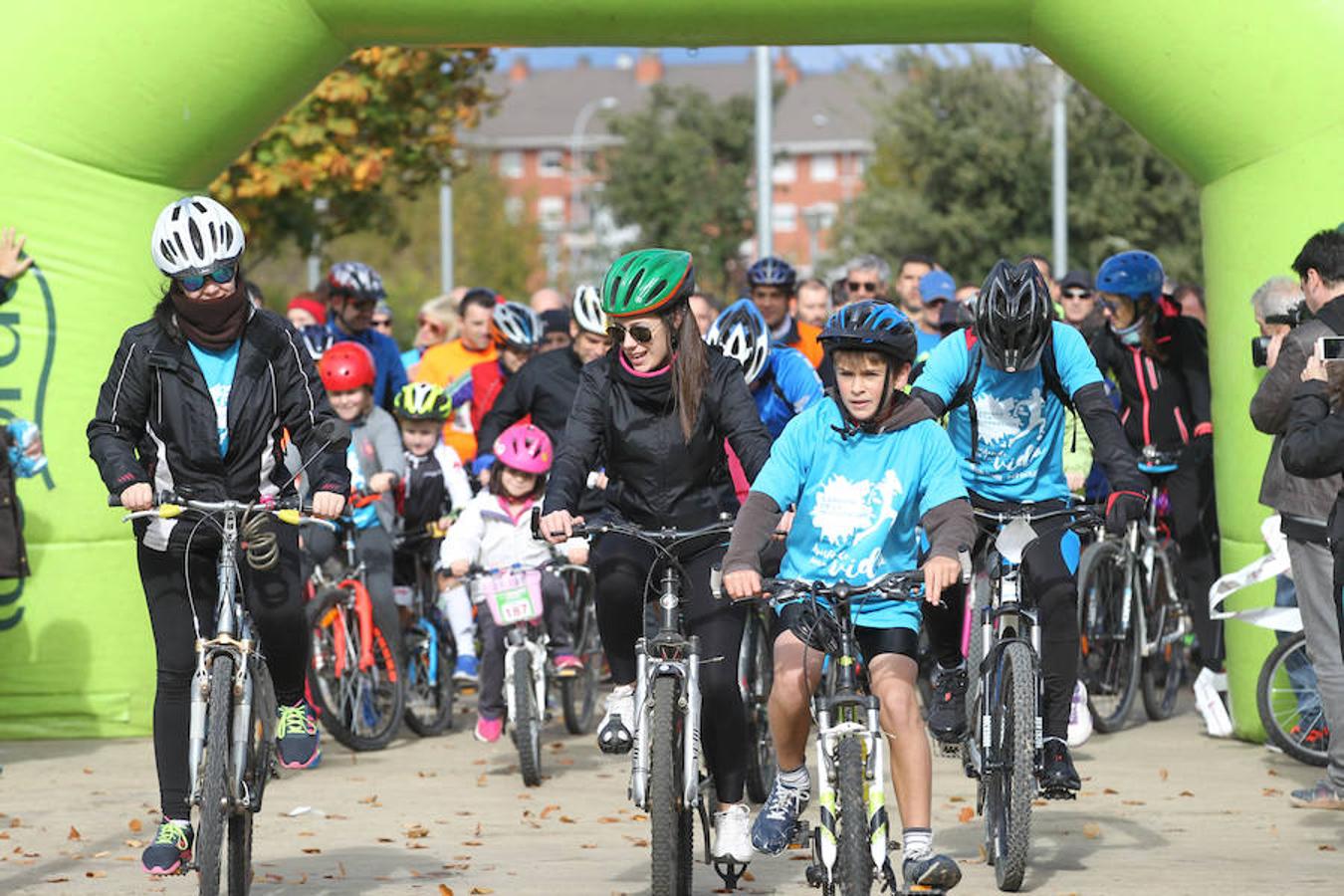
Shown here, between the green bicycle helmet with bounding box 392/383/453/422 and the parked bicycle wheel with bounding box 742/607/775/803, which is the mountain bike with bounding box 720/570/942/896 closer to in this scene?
the parked bicycle wheel with bounding box 742/607/775/803

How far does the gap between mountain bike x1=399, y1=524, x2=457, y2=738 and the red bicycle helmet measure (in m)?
0.91

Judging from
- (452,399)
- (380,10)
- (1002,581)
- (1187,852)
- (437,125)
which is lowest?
(1187,852)

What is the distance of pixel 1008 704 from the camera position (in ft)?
25.7

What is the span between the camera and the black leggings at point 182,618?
24.5 ft

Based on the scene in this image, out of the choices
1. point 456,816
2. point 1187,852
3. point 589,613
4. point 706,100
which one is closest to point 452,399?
point 589,613

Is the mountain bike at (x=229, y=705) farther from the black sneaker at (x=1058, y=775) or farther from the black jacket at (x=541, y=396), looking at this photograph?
the black jacket at (x=541, y=396)

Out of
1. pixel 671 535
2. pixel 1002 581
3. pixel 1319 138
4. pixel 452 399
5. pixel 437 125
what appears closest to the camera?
pixel 671 535

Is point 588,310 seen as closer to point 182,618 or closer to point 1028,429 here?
point 1028,429

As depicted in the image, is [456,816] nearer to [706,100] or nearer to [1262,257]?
[1262,257]

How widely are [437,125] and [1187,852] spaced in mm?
18050

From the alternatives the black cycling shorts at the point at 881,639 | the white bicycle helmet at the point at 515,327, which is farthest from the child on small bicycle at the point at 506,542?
the black cycling shorts at the point at 881,639

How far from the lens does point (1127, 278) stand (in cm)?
1252

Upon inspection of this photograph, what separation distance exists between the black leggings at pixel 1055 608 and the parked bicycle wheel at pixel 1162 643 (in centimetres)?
421

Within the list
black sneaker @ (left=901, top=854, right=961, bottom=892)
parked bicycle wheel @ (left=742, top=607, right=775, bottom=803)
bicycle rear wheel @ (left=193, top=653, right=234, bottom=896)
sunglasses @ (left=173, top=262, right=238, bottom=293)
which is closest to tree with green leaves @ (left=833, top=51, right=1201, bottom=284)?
parked bicycle wheel @ (left=742, top=607, right=775, bottom=803)
